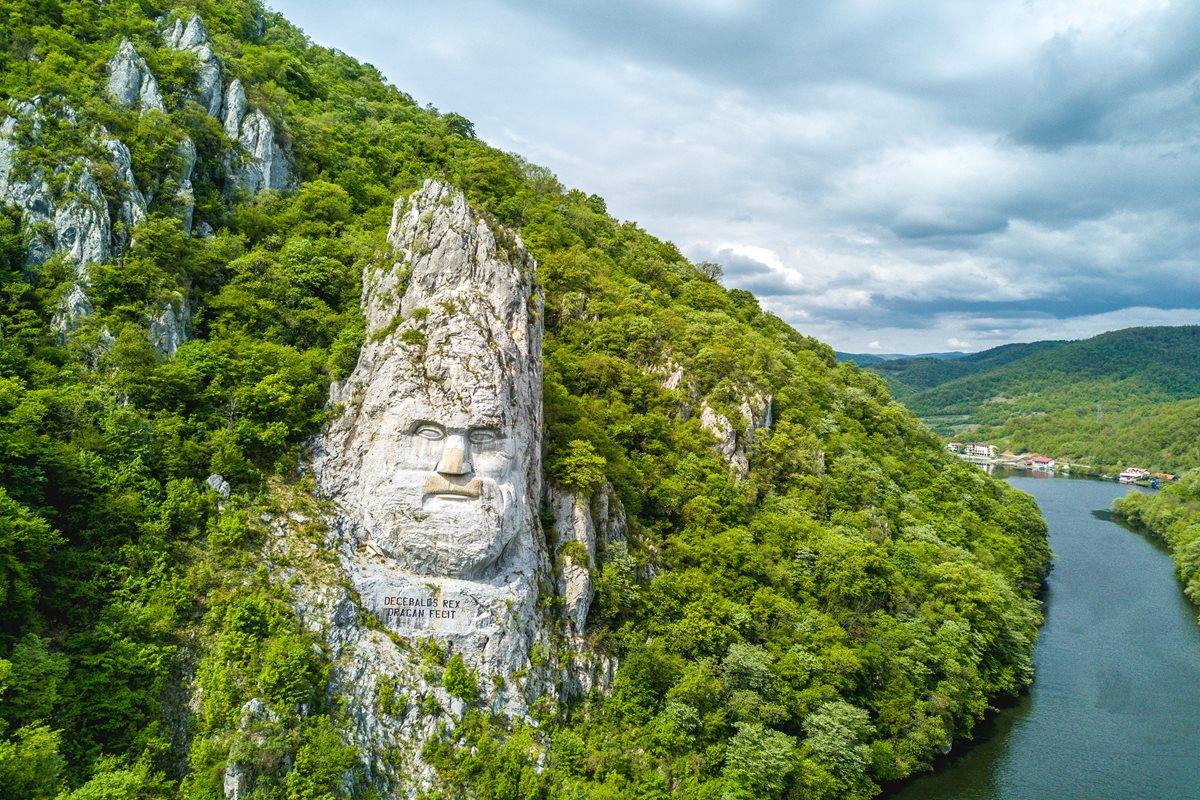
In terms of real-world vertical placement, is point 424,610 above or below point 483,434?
below

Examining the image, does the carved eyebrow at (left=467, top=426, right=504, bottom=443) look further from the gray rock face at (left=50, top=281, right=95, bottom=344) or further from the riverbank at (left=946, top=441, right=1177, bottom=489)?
the riverbank at (left=946, top=441, right=1177, bottom=489)

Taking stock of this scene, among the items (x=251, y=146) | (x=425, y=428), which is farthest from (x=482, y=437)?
(x=251, y=146)

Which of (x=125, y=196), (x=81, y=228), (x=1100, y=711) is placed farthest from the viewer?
(x=1100, y=711)

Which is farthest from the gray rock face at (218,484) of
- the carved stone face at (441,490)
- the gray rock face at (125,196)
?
the gray rock face at (125,196)

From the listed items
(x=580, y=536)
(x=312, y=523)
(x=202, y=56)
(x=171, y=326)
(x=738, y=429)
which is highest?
(x=202, y=56)

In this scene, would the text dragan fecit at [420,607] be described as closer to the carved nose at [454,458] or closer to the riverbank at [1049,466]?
the carved nose at [454,458]

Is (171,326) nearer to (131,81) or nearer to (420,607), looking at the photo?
(420,607)

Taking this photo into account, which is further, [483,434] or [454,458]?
[483,434]
